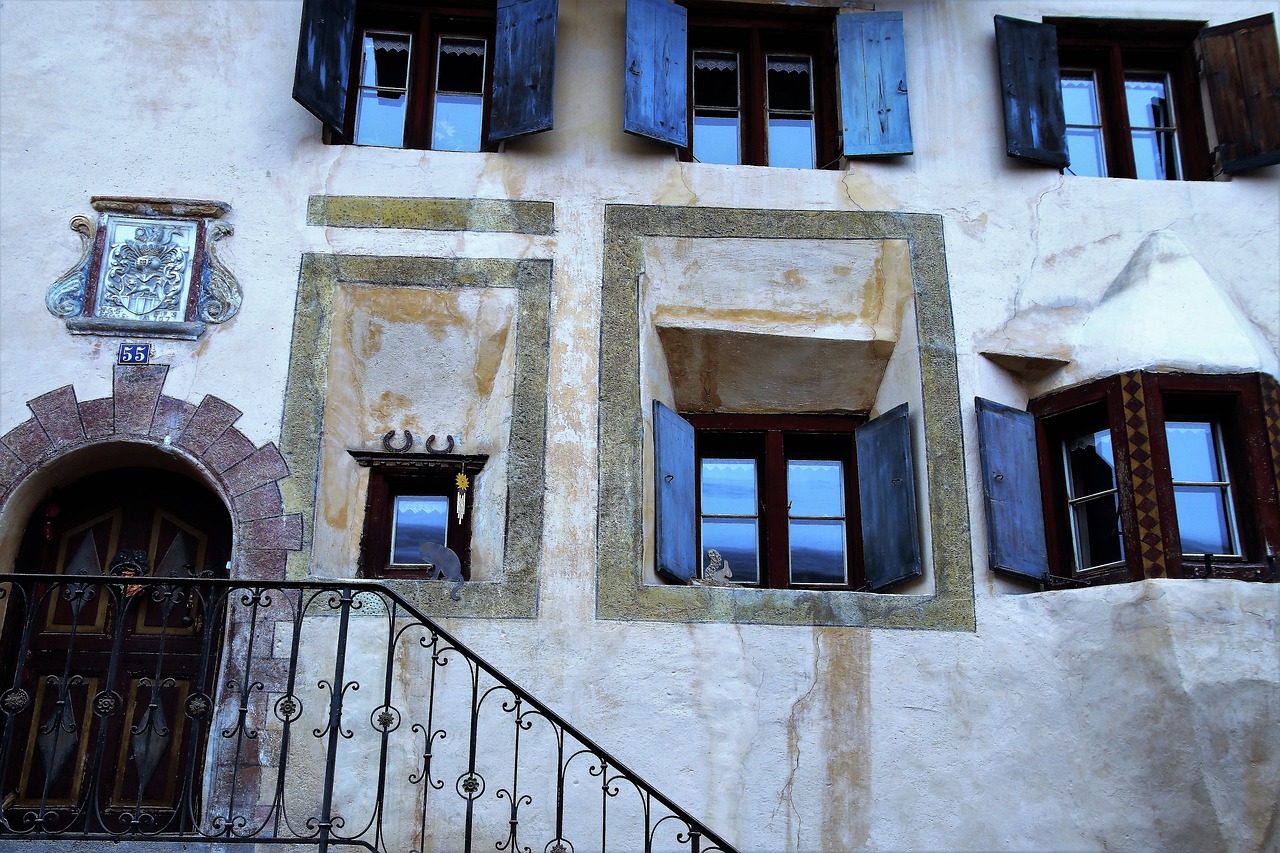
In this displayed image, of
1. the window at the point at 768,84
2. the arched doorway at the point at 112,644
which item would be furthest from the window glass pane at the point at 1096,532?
the arched doorway at the point at 112,644

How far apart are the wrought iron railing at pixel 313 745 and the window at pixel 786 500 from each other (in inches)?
52.5

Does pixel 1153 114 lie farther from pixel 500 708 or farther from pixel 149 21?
pixel 149 21

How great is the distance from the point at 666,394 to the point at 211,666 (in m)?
3.10

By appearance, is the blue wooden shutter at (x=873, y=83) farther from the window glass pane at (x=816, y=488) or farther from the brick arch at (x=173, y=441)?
the brick arch at (x=173, y=441)

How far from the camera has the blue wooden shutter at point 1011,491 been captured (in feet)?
25.2

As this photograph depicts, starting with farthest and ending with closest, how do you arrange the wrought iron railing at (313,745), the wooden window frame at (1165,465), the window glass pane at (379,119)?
the window glass pane at (379,119)
the wooden window frame at (1165,465)
the wrought iron railing at (313,745)

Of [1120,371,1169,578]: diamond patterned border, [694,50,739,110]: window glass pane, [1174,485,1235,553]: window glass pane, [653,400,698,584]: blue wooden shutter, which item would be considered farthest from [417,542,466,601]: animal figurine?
[1174,485,1235,553]: window glass pane

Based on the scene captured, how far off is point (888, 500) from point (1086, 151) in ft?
9.40

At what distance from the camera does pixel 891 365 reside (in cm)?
839

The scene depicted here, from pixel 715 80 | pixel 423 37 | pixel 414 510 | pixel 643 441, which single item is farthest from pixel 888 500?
pixel 423 37

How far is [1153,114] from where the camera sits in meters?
9.10

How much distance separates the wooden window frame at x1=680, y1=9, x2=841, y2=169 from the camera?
891cm

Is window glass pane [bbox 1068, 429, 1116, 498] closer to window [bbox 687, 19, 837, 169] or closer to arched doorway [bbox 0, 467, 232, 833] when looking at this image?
window [bbox 687, 19, 837, 169]

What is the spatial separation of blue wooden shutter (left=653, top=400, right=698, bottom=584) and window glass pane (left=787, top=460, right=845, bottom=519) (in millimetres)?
674
